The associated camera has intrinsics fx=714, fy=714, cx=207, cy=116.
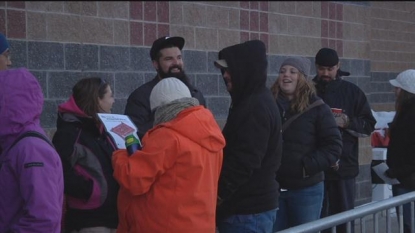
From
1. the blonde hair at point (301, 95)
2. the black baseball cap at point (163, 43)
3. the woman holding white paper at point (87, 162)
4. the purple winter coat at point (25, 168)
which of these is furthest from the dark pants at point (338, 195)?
the purple winter coat at point (25, 168)

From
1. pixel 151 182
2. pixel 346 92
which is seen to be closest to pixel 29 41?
pixel 151 182

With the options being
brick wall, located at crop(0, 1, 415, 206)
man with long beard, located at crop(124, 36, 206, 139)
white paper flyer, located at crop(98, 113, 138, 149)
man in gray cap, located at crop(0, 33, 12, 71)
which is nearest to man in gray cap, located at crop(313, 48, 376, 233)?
brick wall, located at crop(0, 1, 415, 206)

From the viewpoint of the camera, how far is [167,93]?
12.3 feet

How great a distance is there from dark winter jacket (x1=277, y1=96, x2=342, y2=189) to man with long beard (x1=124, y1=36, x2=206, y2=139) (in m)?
0.72

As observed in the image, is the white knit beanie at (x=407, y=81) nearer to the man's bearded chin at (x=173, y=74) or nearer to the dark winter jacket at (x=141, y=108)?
the man's bearded chin at (x=173, y=74)

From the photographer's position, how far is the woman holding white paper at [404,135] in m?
5.84

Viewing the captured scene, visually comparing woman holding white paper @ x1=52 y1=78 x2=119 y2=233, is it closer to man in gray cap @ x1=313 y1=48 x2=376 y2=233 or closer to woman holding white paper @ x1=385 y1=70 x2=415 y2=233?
man in gray cap @ x1=313 y1=48 x2=376 y2=233

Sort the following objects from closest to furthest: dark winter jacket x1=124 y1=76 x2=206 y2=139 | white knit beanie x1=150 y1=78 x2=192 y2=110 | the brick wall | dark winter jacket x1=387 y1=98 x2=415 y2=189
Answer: white knit beanie x1=150 y1=78 x2=192 y2=110 < dark winter jacket x1=124 y1=76 x2=206 y2=139 < the brick wall < dark winter jacket x1=387 y1=98 x2=415 y2=189

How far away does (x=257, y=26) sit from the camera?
7508 mm

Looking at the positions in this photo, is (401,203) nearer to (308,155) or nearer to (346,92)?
(308,155)

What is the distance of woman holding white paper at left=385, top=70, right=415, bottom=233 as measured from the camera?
584cm

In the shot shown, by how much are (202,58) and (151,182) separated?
3.47 metres

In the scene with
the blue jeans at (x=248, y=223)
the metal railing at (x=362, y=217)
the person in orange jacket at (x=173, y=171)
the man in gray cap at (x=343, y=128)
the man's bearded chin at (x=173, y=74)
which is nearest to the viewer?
the metal railing at (x=362, y=217)

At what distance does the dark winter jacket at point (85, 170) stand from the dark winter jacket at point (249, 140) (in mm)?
665
